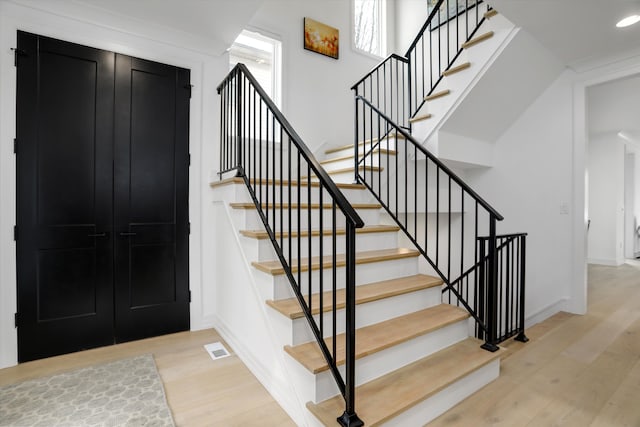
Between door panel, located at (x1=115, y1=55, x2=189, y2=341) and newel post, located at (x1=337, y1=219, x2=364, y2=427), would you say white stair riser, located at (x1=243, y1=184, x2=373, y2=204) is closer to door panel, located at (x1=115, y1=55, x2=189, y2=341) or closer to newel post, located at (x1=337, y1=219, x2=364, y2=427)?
door panel, located at (x1=115, y1=55, x2=189, y2=341)

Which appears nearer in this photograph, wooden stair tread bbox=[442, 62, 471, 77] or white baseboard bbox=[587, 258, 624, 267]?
wooden stair tread bbox=[442, 62, 471, 77]

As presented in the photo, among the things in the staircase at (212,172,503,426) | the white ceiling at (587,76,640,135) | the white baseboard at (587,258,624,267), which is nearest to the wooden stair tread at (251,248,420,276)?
the staircase at (212,172,503,426)

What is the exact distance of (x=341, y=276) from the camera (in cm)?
228

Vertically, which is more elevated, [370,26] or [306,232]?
[370,26]

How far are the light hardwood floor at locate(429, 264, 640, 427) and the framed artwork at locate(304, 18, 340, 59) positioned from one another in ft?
13.2

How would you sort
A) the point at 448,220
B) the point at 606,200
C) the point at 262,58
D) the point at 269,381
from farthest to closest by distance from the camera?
1. the point at 606,200
2. the point at 262,58
3. the point at 448,220
4. the point at 269,381

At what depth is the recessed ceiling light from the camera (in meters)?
2.53

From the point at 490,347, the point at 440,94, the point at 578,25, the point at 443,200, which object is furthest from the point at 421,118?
the point at 490,347

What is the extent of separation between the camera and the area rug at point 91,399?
5.65 ft

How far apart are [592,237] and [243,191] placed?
25.1 feet

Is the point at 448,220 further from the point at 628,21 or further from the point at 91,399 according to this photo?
the point at 91,399

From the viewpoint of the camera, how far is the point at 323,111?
446 cm

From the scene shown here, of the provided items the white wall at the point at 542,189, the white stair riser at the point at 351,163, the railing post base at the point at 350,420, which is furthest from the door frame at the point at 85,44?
the white wall at the point at 542,189

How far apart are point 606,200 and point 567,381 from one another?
6.30 meters
